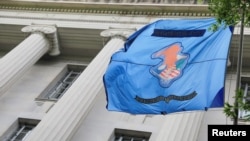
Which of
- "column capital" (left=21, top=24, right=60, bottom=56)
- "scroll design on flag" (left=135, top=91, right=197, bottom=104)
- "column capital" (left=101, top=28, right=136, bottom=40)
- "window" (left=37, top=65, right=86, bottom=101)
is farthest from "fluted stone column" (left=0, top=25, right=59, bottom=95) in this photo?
"scroll design on flag" (left=135, top=91, right=197, bottom=104)

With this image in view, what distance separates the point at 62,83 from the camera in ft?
65.6

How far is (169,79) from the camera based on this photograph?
37.4ft

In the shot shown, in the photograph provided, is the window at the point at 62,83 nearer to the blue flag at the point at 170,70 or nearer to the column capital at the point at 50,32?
the column capital at the point at 50,32

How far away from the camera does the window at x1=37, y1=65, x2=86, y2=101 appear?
18906mm

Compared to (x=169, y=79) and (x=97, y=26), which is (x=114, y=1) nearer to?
(x=97, y=26)

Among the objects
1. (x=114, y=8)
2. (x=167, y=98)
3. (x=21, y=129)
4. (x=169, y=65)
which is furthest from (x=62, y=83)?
(x=167, y=98)

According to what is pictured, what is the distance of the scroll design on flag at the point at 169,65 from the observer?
11.4 m

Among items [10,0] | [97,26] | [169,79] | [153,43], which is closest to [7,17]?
[10,0]

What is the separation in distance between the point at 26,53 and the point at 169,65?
917cm

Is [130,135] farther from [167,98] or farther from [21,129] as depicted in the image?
[167,98]

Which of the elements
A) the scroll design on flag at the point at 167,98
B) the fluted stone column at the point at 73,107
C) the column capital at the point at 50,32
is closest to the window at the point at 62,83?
the column capital at the point at 50,32

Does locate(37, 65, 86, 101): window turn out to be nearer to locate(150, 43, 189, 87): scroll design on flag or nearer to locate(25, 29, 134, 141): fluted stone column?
locate(25, 29, 134, 141): fluted stone column

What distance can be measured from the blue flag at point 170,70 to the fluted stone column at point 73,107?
3.01 m

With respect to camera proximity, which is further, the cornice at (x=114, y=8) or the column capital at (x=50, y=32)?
the column capital at (x=50, y=32)
